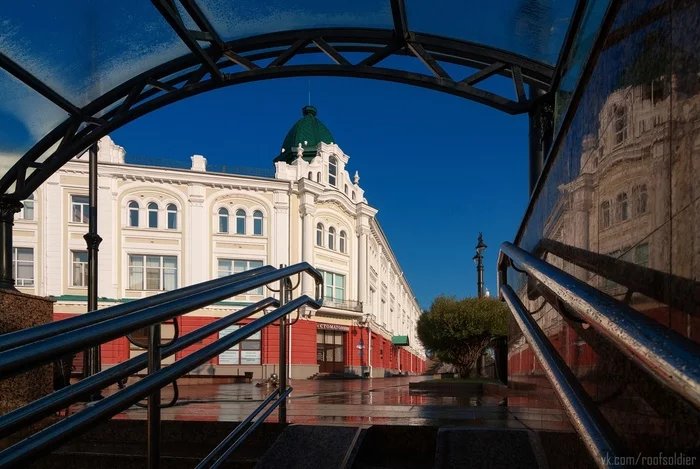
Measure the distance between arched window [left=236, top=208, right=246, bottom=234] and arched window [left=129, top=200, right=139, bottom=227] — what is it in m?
5.08

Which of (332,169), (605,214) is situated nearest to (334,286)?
(332,169)

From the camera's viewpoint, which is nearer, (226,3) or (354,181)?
(226,3)

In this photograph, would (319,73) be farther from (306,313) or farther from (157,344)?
(306,313)

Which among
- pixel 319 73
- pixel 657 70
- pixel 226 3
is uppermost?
pixel 226 3

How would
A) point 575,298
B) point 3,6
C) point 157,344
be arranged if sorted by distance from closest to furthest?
1. point 575,298
2. point 157,344
3. point 3,6

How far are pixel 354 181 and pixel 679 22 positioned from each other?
118 ft

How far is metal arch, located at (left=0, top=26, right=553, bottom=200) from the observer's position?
617 cm

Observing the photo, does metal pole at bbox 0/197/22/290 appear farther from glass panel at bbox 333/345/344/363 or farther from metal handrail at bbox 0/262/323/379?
glass panel at bbox 333/345/344/363

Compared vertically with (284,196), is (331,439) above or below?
below

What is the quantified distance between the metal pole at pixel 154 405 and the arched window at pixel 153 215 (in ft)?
91.6

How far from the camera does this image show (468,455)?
280 centimetres

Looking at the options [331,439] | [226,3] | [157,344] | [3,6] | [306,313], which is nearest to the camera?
[157,344]

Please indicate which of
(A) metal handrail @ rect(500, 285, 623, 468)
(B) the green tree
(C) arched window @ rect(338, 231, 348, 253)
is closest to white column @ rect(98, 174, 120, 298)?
(C) arched window @ rect(338, 231, 348, 253)

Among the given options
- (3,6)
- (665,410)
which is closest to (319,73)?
(3,6)
